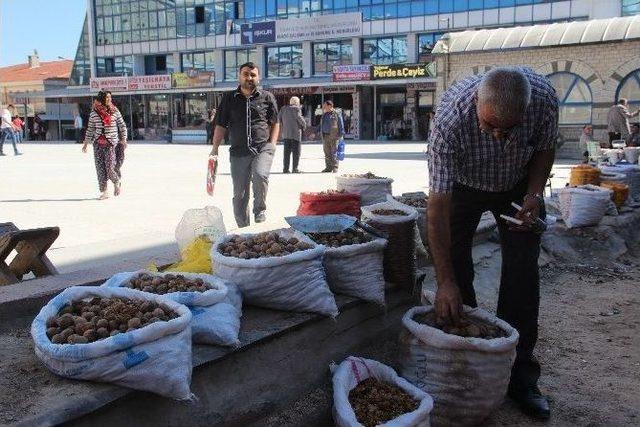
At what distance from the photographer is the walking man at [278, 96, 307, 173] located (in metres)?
14.4

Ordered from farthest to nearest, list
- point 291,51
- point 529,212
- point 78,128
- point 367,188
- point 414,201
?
1. point 291,51
2. point 78,128
3. point 414,201
4. point 367,188
5. point 529,212

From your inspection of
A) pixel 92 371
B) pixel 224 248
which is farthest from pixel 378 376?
pixel 92 371

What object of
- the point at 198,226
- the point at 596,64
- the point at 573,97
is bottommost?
the point at 198,226

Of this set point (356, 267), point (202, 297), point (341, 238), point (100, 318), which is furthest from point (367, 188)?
point (100, 318)

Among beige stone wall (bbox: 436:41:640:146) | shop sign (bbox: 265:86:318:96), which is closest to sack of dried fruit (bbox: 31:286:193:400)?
beige stone wall (bbox: 436:41:640:146)

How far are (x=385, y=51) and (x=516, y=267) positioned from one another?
38.3 meters

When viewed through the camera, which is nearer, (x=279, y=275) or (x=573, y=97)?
(x=279, y=275)

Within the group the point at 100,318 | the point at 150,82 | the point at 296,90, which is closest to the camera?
the point at 100,318

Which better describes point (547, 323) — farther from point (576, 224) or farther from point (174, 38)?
point (174, 38)

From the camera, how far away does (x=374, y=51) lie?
40.2 metres

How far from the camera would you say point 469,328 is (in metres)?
3.03

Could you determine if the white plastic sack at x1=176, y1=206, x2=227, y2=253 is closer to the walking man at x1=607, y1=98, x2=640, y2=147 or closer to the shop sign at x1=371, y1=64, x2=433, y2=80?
the walking man at x1=607, y1=98, x2=640, y2=147

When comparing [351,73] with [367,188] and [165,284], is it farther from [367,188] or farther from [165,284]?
[165,284]

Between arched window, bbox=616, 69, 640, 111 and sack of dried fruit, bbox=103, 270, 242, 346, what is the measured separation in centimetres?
1933
